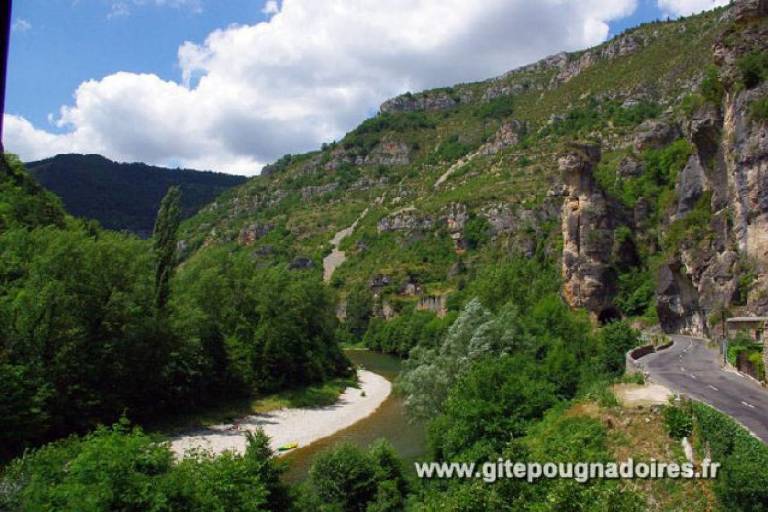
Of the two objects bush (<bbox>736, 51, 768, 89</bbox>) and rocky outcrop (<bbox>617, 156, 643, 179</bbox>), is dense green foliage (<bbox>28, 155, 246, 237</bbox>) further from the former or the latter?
bush (<bbox>736, 51, 768, 89</bbox>)

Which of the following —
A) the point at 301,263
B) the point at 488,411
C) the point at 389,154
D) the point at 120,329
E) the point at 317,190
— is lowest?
the point at 488,411

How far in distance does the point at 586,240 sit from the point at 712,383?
29885mm

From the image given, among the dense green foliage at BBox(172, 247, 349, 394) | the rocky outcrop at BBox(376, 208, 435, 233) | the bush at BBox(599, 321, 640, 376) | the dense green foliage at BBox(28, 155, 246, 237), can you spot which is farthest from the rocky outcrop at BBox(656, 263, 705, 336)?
the dense green foliage at BBox(28, 155, 246, 237)

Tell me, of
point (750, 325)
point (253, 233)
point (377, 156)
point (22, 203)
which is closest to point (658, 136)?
point (750, 325)

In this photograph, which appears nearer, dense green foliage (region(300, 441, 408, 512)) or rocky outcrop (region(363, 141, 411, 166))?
dense green foliage (region(300, 441, 408, 512))

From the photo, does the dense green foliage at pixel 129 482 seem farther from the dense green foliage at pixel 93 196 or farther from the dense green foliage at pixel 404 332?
the dense green foliage at pixel 93 196

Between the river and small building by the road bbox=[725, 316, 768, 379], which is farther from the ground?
small building by the road bbox=[725, 316, 768, 379]

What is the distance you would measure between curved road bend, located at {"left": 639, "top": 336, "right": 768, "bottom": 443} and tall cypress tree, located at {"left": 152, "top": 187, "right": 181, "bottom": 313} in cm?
2860

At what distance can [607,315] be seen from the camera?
5506 cm

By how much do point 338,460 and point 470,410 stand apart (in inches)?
226

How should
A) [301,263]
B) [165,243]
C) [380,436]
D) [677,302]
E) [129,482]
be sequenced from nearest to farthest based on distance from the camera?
[129,482], [380,436], [165,243], [677,302], [301,263]

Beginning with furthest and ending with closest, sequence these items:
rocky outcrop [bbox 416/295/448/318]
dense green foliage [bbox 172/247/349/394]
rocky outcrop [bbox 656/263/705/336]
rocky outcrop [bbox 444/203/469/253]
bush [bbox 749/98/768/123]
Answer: rocky outcrop [bbox 444/203/469/253]
rocky outcrop [bbox 416/295/448/318]
rocky outcrop [bbox 656/263/705/336]
dense green foliage [bbox 172/247/349/394]
bush [bbox 749/98/768/123]

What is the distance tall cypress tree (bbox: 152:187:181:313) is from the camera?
38688mm

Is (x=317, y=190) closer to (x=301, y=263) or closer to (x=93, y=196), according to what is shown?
(x=301, y=263)
